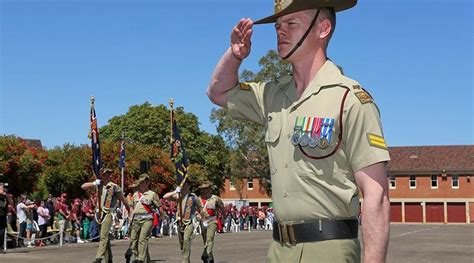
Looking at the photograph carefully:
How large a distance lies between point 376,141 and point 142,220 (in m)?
13.6

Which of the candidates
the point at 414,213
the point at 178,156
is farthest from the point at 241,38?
the point at 414,213

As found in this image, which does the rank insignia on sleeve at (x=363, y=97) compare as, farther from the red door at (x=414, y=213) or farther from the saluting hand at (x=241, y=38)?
the red door at (x=414, y=213)

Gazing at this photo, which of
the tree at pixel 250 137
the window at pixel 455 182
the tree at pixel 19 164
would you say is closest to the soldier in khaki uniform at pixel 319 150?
the tree at pixel 19 164

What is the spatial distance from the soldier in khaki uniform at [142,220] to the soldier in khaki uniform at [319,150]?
12657mm

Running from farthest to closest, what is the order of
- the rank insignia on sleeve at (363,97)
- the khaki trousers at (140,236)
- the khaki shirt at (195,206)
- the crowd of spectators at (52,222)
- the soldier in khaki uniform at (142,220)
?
1. the crowd of spectators at (52,222)
2. the khaki shirt at (195,206)
3. the soldier in khaki uniform at (142,220)
4. the khaki trousers at (140,236)
5. the rank insignia on sleeve at (363,97)

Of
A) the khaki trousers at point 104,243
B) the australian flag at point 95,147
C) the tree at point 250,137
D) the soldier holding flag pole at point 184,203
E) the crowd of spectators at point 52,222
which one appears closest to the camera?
the khaki trousers at point 104,243

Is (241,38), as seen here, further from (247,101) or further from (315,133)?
(315,133)

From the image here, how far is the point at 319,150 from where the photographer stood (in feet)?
11.3

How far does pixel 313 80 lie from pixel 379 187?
2.33 feet

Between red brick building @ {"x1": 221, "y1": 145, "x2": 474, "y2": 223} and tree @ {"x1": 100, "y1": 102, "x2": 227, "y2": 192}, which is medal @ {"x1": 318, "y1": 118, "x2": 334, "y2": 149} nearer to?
tree @ {"x1": 100, "y1": 102, "x2": 227, "y2": 192}

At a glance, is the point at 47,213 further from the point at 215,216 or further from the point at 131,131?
the point at 131,131

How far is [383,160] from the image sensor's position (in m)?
3.30

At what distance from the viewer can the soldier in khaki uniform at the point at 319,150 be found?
3.31 meters

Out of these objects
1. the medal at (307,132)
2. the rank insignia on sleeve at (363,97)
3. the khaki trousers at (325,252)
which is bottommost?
the khaki trousers at (325,252)
